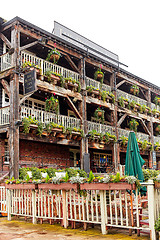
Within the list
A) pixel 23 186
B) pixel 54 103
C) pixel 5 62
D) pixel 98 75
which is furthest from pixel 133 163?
pixel 98 75

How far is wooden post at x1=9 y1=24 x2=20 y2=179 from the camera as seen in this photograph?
12727mm

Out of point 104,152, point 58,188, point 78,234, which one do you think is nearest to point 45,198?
point 58,188

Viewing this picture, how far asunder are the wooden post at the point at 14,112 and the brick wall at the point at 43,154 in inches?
59.6

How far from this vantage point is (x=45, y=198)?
7.36 m

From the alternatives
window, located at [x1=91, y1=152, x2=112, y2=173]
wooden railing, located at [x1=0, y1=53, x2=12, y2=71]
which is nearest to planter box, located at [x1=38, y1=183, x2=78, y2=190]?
wooden railing, located at [x1=0, y1=53, x2=12, y2=71]

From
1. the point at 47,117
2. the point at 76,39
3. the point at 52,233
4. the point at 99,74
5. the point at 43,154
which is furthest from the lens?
the point at 76,39

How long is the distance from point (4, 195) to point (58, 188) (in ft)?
9.24

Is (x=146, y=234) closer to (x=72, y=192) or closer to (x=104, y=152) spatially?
(x=72, y=192)

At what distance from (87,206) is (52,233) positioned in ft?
3.10

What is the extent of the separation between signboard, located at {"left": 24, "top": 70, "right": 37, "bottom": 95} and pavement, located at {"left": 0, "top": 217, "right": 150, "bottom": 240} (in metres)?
6.73

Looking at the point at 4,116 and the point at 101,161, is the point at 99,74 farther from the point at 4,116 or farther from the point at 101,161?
the point at 4,116

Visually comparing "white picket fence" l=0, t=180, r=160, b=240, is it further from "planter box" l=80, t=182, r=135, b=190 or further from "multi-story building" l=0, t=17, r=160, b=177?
"multi-story building" l=0, t=17, r=160, b=177

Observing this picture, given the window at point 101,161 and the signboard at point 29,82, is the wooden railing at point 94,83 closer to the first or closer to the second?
the window at point 101,161

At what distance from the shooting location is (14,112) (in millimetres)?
13102
